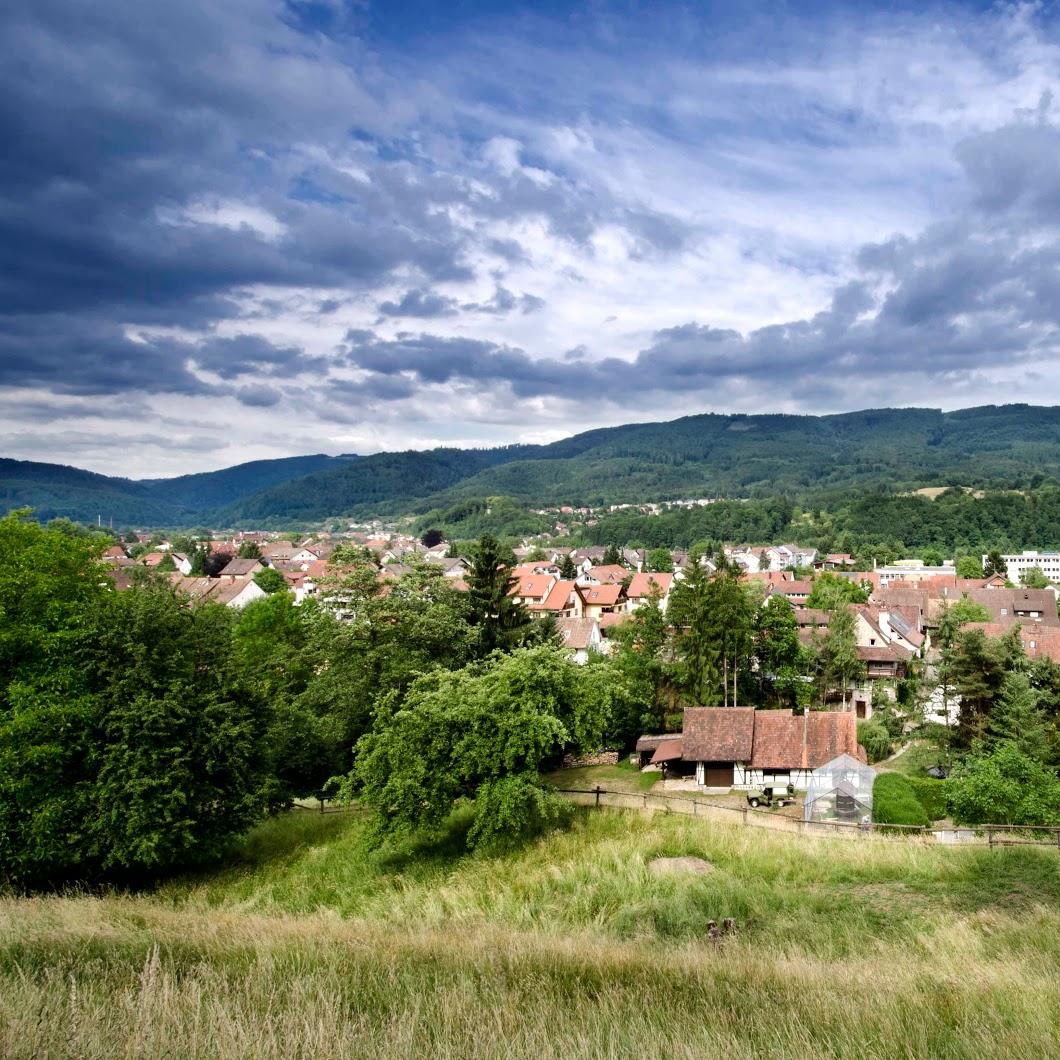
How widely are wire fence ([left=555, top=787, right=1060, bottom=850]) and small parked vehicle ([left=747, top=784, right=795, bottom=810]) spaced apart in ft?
10.0

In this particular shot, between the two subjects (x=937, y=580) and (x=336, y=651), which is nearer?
(x=336, y=651)

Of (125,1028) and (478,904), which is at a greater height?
(125,1028)

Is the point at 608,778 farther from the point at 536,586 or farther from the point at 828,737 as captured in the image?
the point at 536,586

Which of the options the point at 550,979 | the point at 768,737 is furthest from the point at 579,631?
the point at 550,979

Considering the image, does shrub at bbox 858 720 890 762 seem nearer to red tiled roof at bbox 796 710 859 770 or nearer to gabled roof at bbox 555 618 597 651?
red tiled roof at bbox 796 710 859 770

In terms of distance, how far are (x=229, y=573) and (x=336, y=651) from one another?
75047mm

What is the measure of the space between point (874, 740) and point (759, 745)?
872cm

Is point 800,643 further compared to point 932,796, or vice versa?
point 800,643

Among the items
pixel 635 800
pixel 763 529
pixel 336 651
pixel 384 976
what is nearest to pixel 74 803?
pixel 336 651

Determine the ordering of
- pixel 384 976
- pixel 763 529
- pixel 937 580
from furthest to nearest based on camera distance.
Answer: pixel 763 529 → pixel 937 580 → pixel 384 976

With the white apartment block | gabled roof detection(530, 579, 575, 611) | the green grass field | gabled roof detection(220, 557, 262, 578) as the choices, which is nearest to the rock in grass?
the green grass field

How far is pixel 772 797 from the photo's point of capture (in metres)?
26.5

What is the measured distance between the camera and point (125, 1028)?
4.89 metres

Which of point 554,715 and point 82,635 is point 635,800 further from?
point 82,635
